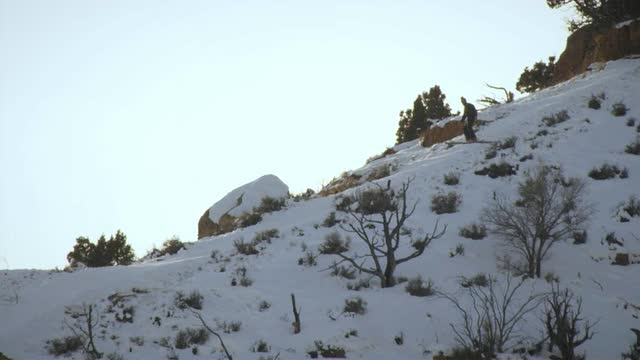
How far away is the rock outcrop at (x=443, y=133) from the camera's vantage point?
2455cm

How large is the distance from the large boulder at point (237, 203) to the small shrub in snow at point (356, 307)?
1269 cm

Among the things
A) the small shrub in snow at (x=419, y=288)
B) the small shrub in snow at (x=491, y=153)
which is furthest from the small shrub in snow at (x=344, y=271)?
the small shrub in snow at (x=491, y=153)

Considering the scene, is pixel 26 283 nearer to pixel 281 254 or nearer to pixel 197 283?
pixel 197 283

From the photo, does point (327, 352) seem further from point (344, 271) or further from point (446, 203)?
point (446, 203)

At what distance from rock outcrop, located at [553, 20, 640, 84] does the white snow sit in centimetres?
1853

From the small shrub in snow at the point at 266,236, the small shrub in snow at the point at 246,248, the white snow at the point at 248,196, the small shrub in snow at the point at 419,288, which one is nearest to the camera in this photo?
the small shrub in snow at the point at 419,288

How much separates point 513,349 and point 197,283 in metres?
7.52

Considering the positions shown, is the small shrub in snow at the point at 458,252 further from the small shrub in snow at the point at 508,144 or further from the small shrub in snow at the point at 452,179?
the small shrub in snow at the point at 508,144

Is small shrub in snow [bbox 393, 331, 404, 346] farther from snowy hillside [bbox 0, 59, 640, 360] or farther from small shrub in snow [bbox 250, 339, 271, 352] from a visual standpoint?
small shrub in snow [bbox 250, 339, 271, 352]

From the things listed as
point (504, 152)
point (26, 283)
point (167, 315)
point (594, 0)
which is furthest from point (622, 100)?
point (26, 283)

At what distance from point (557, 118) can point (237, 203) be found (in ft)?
50.7

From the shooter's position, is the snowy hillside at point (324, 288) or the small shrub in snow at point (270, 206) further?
the small shrub in snow at point (270, 206)

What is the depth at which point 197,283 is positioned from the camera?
11.7 metres

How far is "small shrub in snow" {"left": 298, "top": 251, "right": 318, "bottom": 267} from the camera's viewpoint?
12609 mm
